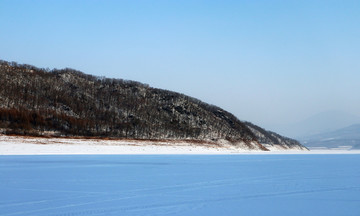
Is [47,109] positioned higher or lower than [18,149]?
higher

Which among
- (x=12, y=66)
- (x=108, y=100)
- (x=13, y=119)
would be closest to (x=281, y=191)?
(x=13, y=119)

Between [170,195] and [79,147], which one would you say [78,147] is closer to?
[79,147]

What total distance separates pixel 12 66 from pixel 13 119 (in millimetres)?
29912

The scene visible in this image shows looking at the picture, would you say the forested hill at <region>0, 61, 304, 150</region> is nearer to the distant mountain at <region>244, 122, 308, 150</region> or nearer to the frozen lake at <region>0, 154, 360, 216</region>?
the distant mountain at <region>244, 122, 308, 150</region>

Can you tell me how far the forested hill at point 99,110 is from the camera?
7238 cm

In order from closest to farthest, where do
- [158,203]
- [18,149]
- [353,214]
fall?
[353,214] → [158,203] → [18,149]

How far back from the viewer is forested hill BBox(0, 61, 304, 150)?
72375mm

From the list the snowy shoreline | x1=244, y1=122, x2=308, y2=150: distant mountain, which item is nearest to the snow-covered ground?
the snowy shoreline

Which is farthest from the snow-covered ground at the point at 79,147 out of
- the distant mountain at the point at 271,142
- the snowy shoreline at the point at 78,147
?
the distant mountain at the point at 271,142

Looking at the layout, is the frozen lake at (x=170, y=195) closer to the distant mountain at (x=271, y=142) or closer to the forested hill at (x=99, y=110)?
the forested hill at (x=99, y=110)

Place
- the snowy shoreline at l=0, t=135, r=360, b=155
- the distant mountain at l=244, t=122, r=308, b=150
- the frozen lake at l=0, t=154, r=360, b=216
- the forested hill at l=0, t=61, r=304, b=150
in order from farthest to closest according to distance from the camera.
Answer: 1. the distant mountain at l=244, t=122, r=308, b=150
2. the forested hill at l=0, t=61, r=304, b=150
3. the snowy shoreline at l=0, t=135, r=360, b=155
4. the frozen lake at l=0, t=154, r=360, b=216

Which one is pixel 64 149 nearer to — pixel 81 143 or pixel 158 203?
pixel 81 143

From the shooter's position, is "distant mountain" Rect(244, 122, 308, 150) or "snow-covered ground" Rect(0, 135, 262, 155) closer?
"snow-covered ground" Rect(0, 135, 262, 155)

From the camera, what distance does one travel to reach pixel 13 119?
67.1 meters
